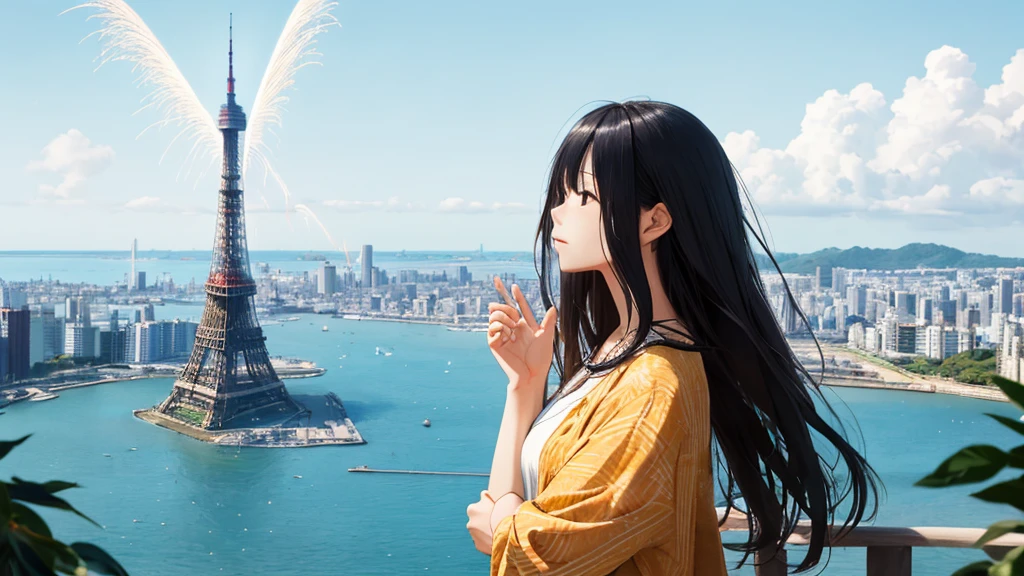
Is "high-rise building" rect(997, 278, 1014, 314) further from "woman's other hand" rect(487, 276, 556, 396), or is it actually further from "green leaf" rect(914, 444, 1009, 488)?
"green leaf" rect(914, 444, 1009, 488)

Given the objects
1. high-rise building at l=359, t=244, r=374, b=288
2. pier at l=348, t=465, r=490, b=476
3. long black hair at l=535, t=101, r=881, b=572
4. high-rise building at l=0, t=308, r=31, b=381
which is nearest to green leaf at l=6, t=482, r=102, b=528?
long black hair at l=535, t=101, r=881, b=572

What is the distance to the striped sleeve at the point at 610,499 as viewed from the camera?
2.25 ft

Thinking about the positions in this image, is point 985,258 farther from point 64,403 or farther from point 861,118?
point 64,403

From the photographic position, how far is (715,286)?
0.80 meters

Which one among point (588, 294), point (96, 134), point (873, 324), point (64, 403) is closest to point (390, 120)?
point (96, 134)

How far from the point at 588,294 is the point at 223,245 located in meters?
15.9

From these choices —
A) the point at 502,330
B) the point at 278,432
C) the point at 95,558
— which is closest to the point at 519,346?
the point at 502,330

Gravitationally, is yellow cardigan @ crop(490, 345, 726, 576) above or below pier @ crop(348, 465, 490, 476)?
above

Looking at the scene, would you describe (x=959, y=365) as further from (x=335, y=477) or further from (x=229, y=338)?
(x=229, y=338)

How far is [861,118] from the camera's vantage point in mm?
17828

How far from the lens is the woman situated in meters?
0.70

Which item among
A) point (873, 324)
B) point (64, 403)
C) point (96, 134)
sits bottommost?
point (64, 403)

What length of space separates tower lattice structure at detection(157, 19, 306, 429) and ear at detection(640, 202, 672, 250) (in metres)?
15.7

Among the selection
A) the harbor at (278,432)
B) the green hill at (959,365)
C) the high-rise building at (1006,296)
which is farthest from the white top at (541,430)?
the harbor at (278,432)
